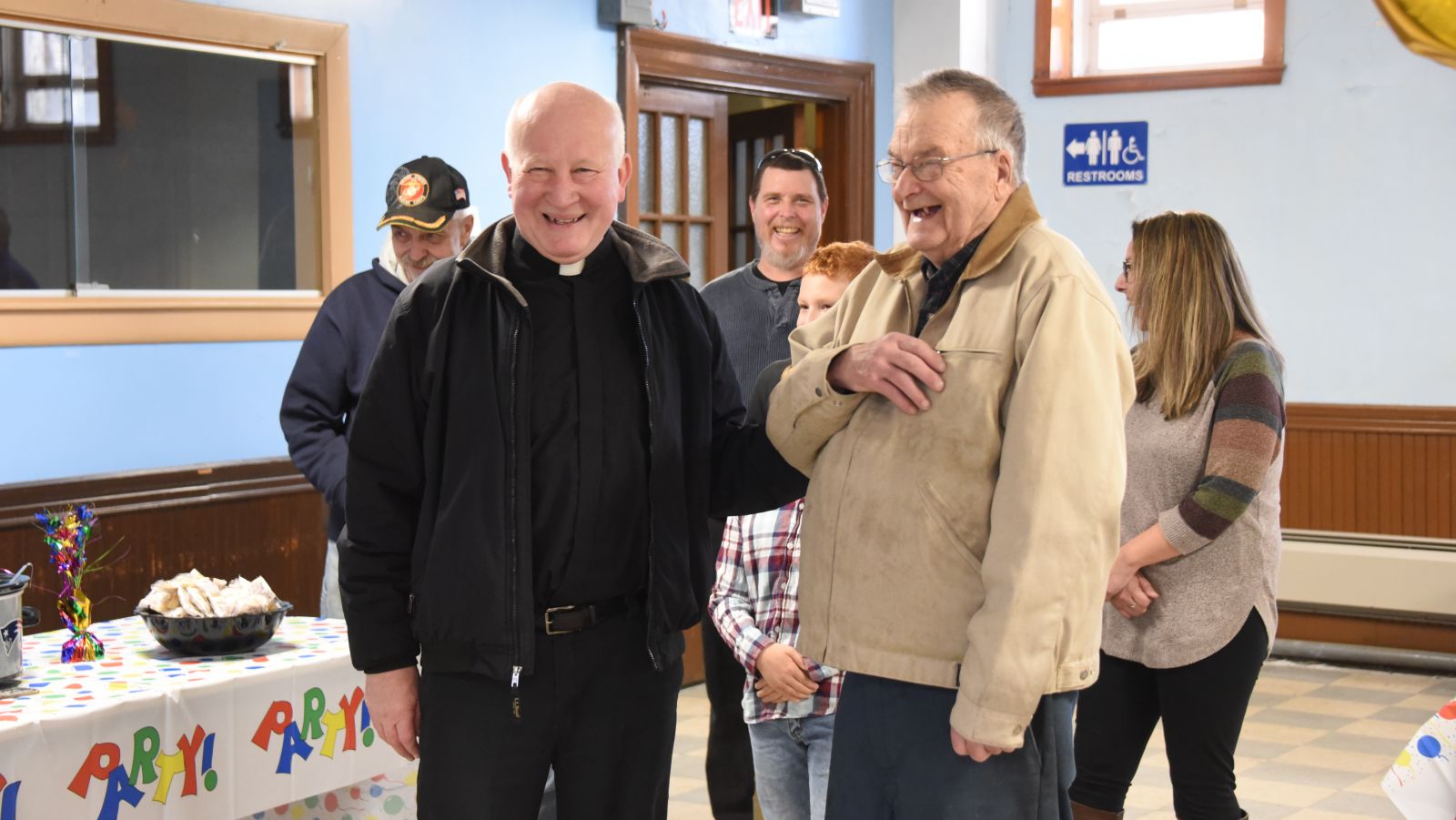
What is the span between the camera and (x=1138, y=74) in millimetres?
6898

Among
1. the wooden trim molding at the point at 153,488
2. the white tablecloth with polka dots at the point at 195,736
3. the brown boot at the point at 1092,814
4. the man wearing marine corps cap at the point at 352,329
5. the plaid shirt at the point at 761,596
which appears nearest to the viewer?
the white tablecloth with polka dots at the point at 195,736

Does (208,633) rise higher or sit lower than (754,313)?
Result: lower

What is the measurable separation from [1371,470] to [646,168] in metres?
3.47

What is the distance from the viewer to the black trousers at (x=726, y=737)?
3311 millimetres

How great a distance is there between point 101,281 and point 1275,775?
12.9 feet

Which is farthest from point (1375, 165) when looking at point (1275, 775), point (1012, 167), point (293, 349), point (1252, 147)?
point (1012, 167)

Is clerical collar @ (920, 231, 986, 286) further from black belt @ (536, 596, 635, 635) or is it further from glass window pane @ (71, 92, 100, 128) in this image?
glass window pane @ (71, 92, 100, 128)

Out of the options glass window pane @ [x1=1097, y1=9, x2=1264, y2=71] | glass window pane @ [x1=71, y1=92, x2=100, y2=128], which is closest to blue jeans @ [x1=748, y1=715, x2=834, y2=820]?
glass window pane @ [x1=71, y1=92, x2=100, y2=128]

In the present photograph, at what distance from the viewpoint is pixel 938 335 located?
1.91 m

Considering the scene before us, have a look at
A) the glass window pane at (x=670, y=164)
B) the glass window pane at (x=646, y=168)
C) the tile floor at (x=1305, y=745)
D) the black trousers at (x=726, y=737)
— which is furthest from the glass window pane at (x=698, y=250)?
the black trousers at (x=726, y=737)

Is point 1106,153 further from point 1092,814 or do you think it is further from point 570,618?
point 570,618

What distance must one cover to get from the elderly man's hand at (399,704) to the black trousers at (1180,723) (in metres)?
1.35

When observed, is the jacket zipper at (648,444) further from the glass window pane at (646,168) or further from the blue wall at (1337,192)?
the blue wall at (1337,192)

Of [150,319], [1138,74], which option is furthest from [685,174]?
[150,319]
